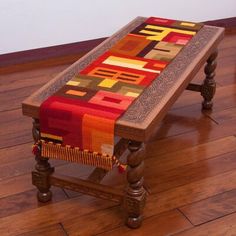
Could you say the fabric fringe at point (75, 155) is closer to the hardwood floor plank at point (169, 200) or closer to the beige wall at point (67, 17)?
the hardwood floor plank at point (169, 200)

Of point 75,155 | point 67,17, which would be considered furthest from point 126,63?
point 67,17

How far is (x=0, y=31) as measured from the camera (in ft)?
8.65

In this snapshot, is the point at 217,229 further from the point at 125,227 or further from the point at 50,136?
the point at 50,136

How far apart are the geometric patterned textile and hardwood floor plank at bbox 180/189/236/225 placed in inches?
15.1

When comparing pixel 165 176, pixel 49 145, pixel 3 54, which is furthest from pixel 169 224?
pixel 3 54

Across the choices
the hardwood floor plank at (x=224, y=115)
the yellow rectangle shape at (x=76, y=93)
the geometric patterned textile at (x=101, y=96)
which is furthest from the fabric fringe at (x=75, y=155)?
the hardwood floor plank at (x=224, y=115)

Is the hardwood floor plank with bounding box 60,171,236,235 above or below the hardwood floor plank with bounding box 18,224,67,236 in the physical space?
above

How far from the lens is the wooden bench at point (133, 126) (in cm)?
146

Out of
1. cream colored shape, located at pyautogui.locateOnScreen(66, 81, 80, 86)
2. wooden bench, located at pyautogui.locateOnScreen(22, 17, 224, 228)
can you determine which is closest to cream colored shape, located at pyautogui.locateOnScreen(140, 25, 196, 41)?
wooden bench, located at pyautogui.locateOnScreen(22, 17, 224, 228)

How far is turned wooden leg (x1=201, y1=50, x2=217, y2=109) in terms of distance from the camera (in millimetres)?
2213

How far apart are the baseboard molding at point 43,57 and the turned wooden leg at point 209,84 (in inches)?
37.1

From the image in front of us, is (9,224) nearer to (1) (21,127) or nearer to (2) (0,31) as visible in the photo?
(1) (21,127)

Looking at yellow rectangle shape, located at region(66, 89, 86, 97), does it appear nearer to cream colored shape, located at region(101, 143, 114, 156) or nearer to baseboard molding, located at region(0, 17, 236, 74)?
cream colored shape, located at region(101, 143, 114, 156)

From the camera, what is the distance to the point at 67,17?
2.79 meters
